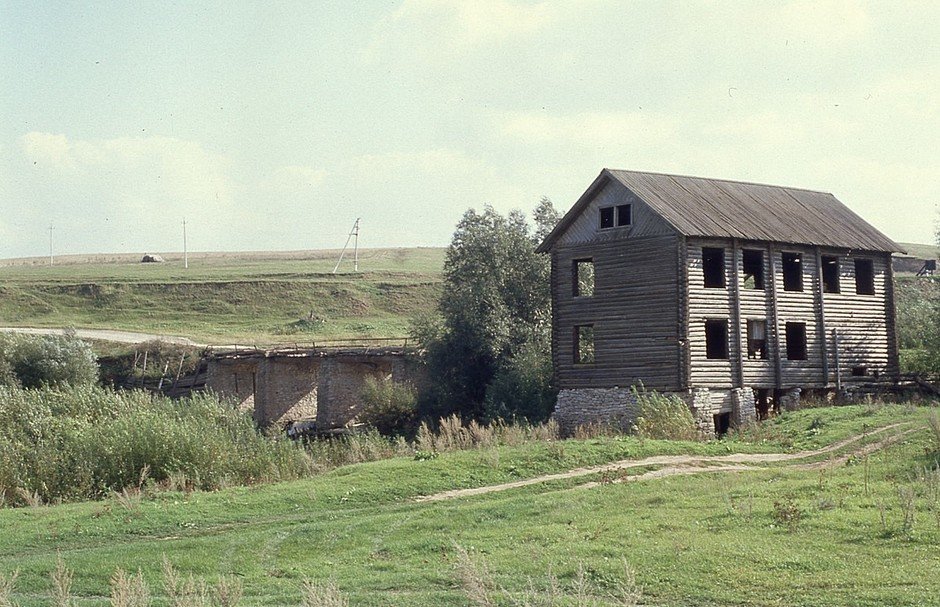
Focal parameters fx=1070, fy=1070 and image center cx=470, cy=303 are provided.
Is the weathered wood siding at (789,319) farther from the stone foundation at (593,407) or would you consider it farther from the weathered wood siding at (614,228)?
the stone foundation at (593,407)

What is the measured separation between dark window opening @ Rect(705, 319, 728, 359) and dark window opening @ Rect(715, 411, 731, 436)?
87.8 inches

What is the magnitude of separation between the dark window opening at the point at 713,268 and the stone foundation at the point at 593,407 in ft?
19.5

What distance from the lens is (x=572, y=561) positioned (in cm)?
1588

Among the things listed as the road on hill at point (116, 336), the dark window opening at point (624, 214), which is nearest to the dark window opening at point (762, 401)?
the dark window opening at point (624, 214)

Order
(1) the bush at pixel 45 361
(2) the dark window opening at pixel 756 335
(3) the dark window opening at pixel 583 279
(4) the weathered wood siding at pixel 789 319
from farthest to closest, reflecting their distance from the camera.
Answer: (1) the bush at pixel 45 361, (3) the dark window opening at pixel 583 279, (2) the dark window opening at pixel 756 335, (4) the weathered wood siding at pixel 789 319

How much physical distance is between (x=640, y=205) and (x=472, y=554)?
26601 mm

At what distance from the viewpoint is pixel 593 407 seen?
42062mm

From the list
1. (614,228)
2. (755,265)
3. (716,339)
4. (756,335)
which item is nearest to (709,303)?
(716,339)

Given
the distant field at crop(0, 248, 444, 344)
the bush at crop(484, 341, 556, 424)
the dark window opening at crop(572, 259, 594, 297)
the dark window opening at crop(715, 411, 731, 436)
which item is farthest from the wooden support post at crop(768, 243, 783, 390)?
the distant field at crop(0, 248, 444, 344)

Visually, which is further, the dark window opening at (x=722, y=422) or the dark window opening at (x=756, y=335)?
the dark window opening at (x=756, y=335)

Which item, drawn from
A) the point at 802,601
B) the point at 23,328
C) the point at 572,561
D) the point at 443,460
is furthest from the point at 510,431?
the point at 23,328

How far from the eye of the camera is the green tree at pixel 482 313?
48.7m

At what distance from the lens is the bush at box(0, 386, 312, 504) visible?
84.6 ft

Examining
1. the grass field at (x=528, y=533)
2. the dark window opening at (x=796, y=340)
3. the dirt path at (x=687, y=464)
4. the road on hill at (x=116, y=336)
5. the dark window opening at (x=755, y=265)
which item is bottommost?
the grass field at (x=528, y=533)
